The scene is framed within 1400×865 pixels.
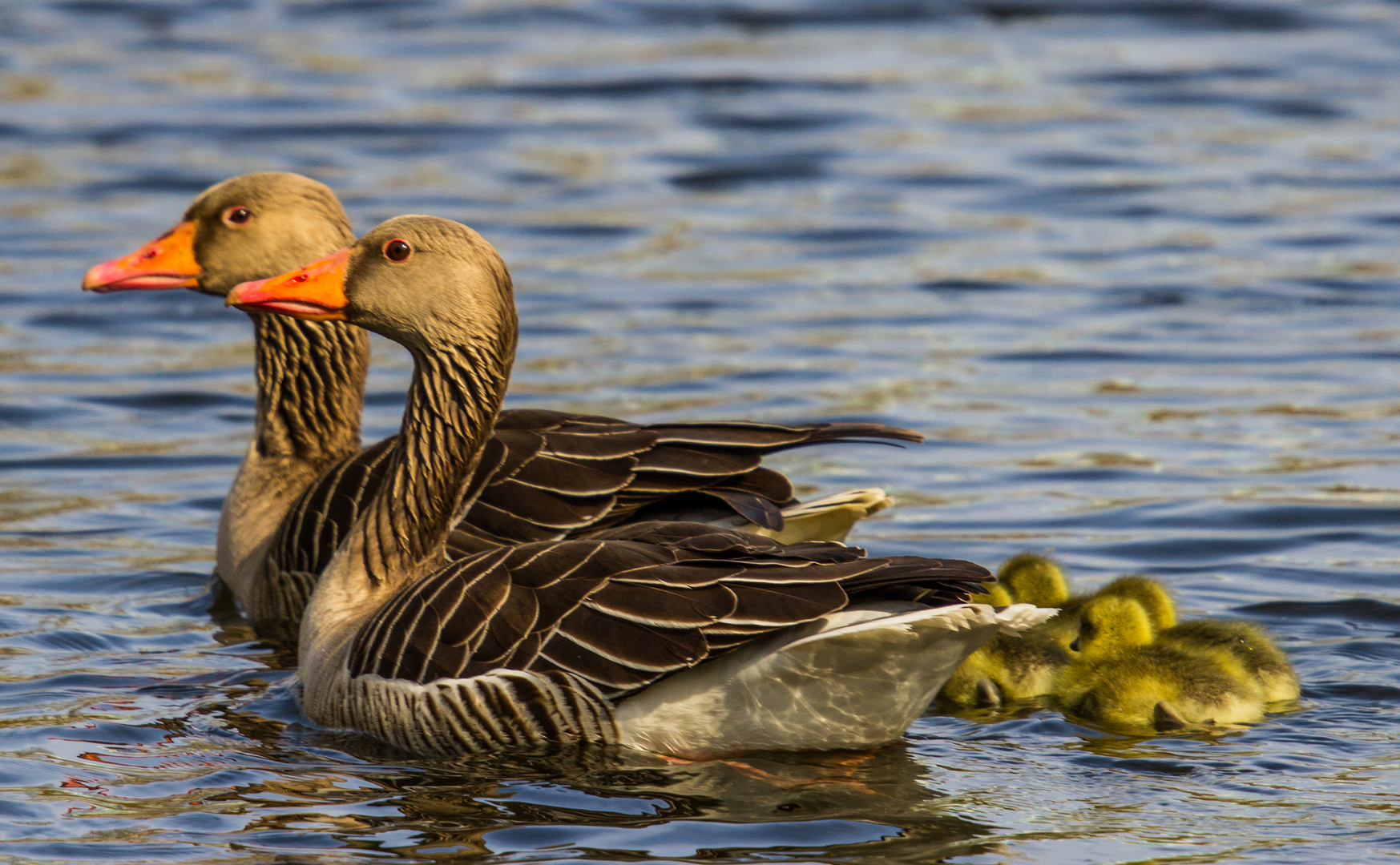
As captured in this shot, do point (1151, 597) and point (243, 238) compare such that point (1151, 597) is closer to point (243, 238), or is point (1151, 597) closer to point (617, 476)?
point (617, 476)

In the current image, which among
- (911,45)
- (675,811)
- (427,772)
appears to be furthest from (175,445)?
(911,45)

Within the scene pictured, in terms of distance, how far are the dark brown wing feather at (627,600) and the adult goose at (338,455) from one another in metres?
0.88

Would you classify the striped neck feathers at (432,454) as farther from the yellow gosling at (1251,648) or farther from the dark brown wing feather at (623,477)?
the yellow gosling at (1251,648)

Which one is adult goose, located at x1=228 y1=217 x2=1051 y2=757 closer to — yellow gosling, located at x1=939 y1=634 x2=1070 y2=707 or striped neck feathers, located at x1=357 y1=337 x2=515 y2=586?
striped neck feathers, located at x1=357 y1=337 x2=515 y2=586

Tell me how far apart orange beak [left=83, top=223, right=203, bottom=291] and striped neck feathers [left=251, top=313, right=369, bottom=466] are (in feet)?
1.59

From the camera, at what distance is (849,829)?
6.04 meters

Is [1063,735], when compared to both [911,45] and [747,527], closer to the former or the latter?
[747,527]

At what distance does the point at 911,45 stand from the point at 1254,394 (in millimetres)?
12439

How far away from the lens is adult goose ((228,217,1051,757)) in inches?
244

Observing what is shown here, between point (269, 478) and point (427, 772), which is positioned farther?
point (269, 478)

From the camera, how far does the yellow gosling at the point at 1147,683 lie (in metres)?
6.91

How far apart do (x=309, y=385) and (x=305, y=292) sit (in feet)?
7.10

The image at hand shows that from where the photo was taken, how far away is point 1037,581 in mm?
7699

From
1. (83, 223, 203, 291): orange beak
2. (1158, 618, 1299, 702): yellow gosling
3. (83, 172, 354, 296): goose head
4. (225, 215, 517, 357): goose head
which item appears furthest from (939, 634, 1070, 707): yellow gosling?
(83, 223, 203, 291): orange beak
